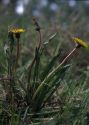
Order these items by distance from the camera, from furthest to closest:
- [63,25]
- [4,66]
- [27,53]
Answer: [63,25] → [27,53] → [4,66]

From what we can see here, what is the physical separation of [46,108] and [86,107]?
18 cm

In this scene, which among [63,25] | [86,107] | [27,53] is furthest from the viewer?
[63,25]

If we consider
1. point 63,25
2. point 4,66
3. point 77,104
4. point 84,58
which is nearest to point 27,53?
point 84,58

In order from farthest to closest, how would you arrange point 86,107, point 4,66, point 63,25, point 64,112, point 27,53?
point 63,25, point 27,53, point 4,66, point 86,107, point 64,112

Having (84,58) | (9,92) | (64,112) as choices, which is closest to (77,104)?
(64,112)

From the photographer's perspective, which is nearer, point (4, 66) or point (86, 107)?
point (86, 107)

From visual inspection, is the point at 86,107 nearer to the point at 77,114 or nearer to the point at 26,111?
the point at 77,114

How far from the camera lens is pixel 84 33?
12.2 feet

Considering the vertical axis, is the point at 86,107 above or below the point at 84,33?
above

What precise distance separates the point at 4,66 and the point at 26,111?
1.14ft

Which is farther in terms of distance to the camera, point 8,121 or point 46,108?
point 46,108

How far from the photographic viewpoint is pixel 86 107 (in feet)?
5.57

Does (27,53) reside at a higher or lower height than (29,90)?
lower

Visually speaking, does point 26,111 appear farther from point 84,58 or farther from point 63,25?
point 63,25
